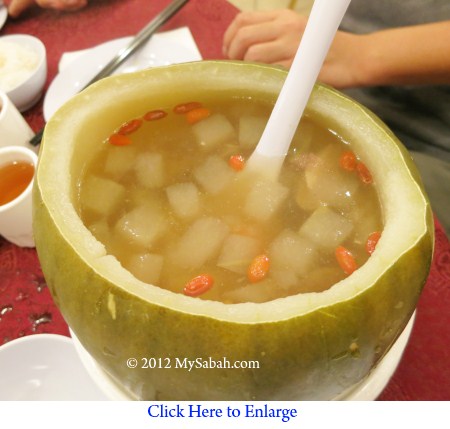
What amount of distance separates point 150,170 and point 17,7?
3.26 ft

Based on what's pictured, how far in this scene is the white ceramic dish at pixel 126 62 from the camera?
116 cm

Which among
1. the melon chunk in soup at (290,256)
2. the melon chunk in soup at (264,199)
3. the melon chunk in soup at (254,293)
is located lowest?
the melon chunk in soup at (254,293)

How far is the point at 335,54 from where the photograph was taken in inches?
43.5

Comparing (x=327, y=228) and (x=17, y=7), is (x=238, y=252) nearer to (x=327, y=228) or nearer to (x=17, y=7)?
(x=327, y=228)

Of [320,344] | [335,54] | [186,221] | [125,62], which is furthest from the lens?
[125,62]

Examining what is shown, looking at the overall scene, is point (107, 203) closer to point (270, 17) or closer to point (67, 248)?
point (67, 248)

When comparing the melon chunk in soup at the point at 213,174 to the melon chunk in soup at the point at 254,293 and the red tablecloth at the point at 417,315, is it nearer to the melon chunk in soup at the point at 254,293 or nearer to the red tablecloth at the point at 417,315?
the melon chunk in soup at the point at 254,293

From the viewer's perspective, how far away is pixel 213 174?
655 mm

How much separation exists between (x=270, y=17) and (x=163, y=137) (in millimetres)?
661

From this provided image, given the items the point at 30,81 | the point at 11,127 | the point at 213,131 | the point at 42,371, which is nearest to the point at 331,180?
the point at 213,131

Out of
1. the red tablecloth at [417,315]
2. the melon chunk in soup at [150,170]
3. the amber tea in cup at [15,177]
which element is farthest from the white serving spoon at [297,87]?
the amber tea in cup at [15,177]

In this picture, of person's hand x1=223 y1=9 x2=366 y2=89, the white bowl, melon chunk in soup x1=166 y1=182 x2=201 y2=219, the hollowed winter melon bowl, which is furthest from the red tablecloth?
melon chunk in soup x1=166 y1=182 x2=201 y2=219

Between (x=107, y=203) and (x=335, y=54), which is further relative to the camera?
(x=335, y=54)
